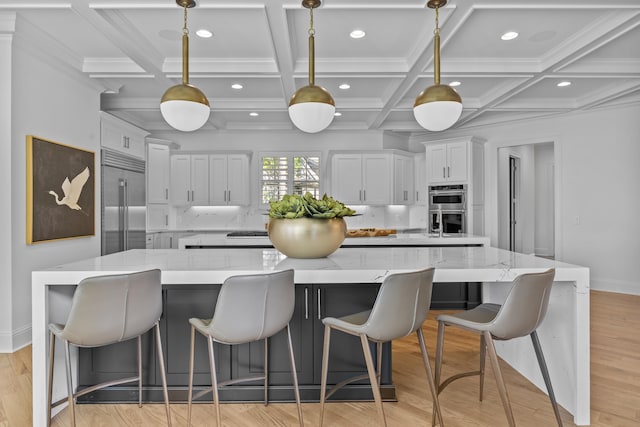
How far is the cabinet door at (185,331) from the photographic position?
2.35 meters

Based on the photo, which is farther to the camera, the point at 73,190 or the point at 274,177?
the point at 274,177

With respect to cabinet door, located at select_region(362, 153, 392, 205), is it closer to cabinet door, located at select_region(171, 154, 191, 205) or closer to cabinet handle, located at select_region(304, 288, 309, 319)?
cabinet door, located at select_region(171, 154, 191, 205)

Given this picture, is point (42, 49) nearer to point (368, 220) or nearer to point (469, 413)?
point (469, 413)

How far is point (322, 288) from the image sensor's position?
7.82 feet

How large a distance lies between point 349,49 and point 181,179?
4.13 meters

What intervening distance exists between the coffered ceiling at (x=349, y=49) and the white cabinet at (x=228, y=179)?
1346 mm

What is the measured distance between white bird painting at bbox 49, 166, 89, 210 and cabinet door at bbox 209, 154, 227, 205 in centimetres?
265

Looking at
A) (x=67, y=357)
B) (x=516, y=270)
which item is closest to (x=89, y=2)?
(x=67, y=357)

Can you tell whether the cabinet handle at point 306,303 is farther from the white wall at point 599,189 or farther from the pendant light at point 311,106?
the white wall at point 599,189

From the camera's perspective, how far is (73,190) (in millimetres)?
4105

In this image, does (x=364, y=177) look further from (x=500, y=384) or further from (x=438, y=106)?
(x=500, y=384)

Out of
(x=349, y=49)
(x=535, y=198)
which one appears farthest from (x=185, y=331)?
(x=535, y=198)

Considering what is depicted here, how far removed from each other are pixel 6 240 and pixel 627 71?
6.11 m

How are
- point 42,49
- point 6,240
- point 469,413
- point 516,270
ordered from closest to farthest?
point 516,270 < point 469,413 < point 6,240 < point 42,49
